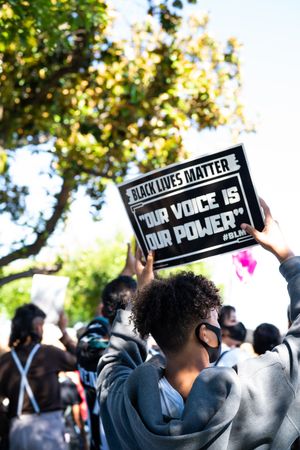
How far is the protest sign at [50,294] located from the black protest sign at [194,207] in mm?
3268

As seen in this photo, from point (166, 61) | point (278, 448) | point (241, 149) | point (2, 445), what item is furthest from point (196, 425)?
point (166, 61)

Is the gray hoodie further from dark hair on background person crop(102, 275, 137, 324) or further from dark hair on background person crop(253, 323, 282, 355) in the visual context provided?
dark hair on background person crop(253, 323, 282, 355)

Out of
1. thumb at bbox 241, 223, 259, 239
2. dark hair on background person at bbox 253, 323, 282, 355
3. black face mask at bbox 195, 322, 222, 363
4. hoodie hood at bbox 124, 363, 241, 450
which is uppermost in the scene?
thumb at bbox 241, 223, 259, 239

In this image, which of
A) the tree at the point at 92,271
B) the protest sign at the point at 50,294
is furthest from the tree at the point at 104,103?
the tree at the point at 92,271

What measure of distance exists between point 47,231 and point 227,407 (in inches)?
392

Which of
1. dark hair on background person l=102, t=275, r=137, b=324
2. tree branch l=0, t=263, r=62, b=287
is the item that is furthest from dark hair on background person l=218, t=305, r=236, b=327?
tree branch l=0, t=263, r=62, b=287

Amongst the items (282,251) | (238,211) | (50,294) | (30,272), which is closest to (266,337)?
(50,294)

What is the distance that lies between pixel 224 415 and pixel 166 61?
9.47 metres

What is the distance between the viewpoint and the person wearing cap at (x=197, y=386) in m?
2.34

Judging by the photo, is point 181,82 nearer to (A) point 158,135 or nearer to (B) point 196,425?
(A) point 158,135

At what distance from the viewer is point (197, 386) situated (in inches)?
93.4

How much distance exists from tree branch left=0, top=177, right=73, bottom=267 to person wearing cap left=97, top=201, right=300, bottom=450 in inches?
349

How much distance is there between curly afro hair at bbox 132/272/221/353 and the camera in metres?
2.59

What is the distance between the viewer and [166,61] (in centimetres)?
1135
